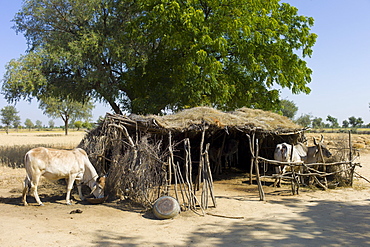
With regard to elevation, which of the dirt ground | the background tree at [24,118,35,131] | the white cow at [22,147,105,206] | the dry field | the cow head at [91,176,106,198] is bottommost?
the dirt ground

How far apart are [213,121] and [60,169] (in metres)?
4.84

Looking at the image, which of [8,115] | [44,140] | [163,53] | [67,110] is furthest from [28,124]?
[163,53]

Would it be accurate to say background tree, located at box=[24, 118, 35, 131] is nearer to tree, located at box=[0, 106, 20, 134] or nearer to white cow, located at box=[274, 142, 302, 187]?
tree, located at box=[0, 106, 20, 134]

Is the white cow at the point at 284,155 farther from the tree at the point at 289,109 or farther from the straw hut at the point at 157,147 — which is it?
the tree at the point at 289,109

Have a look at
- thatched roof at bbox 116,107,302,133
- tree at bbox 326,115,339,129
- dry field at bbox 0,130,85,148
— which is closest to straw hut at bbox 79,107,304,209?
thatched roof at bbox 116,107,302,133

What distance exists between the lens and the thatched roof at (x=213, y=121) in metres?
10.2

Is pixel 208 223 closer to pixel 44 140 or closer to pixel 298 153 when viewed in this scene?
pixel 298 153

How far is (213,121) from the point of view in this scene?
10836 millimetres

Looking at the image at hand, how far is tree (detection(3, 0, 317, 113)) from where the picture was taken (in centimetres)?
1591

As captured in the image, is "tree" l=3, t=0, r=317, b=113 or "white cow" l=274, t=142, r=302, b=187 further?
"tree" l=3, t=0, r=317, b=113

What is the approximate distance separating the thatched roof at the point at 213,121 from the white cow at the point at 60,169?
2011 millimetres

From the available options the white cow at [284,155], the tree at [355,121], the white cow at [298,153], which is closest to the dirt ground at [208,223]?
the white cow at [284,155]

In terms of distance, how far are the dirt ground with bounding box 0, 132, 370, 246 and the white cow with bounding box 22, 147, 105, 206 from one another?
1.78ft

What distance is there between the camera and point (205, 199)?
28.9ft
